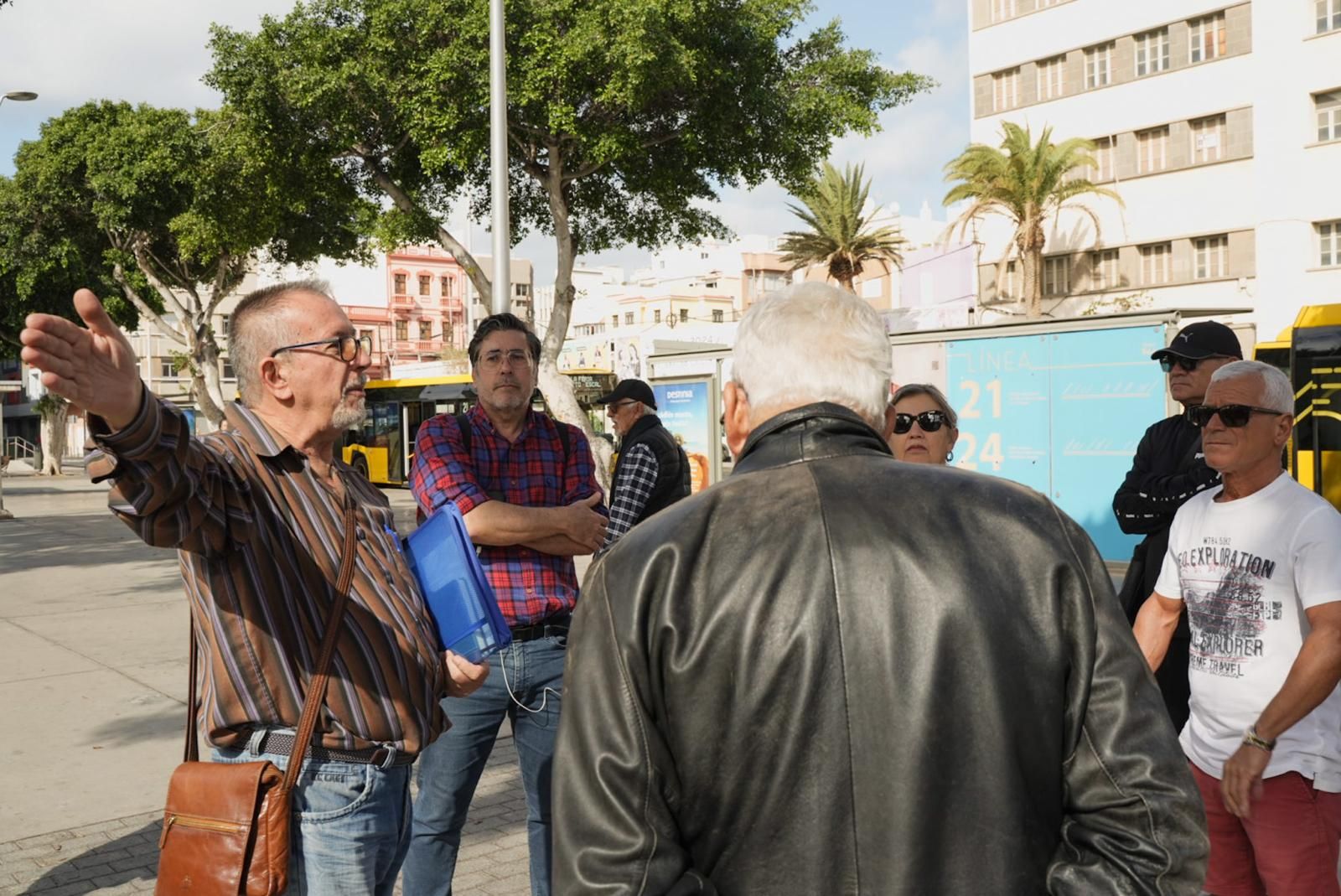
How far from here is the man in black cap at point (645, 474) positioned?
16.0 feet

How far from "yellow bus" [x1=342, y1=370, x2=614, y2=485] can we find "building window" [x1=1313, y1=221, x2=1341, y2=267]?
1870 cm

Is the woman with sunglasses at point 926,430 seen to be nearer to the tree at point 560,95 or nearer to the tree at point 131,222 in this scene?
the tree at point 560,95

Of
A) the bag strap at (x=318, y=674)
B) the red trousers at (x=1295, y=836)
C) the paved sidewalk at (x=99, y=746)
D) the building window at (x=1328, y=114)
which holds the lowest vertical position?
the paved sidewalk at (x=99, y=746)

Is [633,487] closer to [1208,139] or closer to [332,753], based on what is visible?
[332,753]

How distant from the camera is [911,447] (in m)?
4.41

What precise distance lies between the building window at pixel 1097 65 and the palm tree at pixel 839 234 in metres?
9.35

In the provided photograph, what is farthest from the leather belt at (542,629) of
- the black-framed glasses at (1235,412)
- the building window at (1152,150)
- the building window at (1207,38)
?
the building window at (1152,150)

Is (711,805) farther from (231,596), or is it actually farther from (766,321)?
(231,596)

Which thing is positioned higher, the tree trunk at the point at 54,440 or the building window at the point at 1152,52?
the building window at the point at 1152,52

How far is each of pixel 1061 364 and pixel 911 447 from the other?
9.30 m

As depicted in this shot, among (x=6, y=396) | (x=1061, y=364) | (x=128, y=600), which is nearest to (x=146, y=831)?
(x=128, y=600)

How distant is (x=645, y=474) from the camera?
496 centimetres

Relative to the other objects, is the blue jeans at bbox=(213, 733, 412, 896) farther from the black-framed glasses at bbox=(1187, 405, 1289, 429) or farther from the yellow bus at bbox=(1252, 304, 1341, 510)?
the yellow bus at bbox=(1252, 304, 1341, 510)

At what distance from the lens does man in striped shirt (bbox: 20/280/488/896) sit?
92.8 inches
